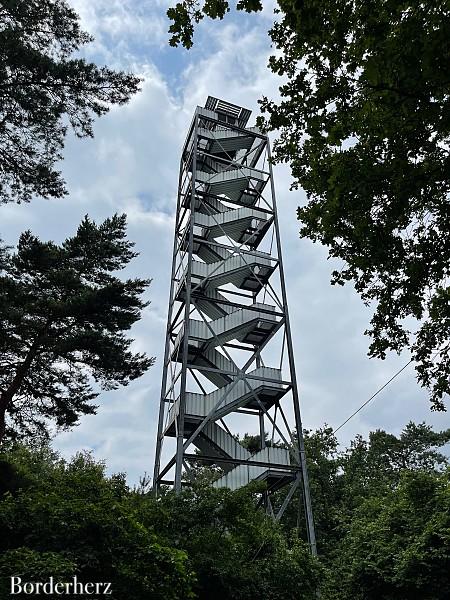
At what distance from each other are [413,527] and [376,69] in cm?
1343

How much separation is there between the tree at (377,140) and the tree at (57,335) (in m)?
7.69

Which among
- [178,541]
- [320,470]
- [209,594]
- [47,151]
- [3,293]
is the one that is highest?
[47,151]

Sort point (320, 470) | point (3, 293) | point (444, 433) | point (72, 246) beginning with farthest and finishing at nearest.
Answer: point (444, 433), point (320, 470), point (72, 246), point (3, 293)

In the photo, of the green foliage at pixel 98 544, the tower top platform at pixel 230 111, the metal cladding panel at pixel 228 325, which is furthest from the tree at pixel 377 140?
the tower top platform at pixel 230 111

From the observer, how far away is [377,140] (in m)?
6.82

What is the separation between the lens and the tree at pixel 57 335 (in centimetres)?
1373

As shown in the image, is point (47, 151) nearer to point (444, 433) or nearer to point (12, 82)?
point (12, 82)

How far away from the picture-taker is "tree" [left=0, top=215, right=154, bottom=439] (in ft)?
45.1

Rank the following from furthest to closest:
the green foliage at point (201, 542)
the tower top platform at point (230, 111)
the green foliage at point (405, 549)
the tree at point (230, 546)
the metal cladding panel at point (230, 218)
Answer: the tower top platform at point (230, 111) < the metal cladding panel at point (230, 218) < the green foliage at point (405, 549) < the tree at point (230, 546) < the green foliage at point (201, 542)

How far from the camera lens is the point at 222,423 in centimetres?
1747

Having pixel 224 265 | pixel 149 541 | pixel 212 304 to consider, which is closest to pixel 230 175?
pixel 224 265

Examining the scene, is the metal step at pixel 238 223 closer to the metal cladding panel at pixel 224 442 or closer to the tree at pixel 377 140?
the metal cladding panel at pixel 224 442

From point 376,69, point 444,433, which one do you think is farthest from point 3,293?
point 444,433

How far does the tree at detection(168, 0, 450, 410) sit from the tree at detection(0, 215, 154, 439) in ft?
25.2
